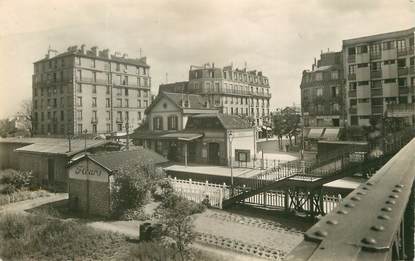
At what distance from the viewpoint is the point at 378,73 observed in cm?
3503

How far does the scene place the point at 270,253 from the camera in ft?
Result: 37.6

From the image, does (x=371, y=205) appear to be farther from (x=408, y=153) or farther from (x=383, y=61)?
(x=383, y=61)

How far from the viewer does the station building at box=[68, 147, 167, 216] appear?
1718 cm

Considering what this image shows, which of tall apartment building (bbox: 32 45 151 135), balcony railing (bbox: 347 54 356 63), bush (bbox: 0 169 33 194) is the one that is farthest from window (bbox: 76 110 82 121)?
balcony railing (bbox: 347 54 356 63)

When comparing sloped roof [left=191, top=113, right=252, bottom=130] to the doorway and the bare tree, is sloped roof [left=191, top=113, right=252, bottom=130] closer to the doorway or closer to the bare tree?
the doorway

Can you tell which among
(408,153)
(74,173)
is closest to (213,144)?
(74,173)

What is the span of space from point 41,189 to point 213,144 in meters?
15.7

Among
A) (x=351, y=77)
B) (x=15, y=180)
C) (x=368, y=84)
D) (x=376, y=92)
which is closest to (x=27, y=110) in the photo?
(x=15, y=180)

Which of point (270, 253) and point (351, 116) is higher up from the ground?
point (351, 116)

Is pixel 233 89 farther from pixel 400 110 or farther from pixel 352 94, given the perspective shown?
pixel 400 110

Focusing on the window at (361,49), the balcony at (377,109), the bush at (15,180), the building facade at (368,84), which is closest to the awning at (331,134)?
the building facade at (368,84)

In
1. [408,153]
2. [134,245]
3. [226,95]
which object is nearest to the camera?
[408,153]

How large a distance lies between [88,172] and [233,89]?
160ft

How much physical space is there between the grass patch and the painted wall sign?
11.3 feet
